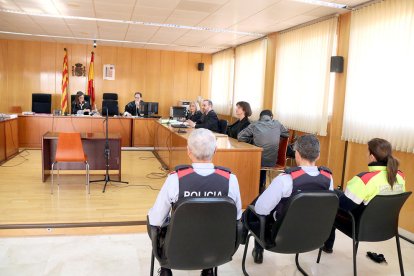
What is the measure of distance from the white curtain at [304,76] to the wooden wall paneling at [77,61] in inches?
245

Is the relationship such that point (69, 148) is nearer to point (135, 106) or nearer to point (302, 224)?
point (302, 224)

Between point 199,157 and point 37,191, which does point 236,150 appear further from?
point 37,191

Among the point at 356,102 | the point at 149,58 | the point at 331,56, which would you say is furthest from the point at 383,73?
the point at 149,58

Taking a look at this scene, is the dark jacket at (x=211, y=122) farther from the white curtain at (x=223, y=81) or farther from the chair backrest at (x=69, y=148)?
the white curtain at (x=223, y=81)

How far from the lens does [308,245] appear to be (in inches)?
90.7

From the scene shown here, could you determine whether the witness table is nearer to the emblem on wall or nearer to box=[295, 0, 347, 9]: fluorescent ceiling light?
box=[295, 0, 347, 9]: fluorescent ceiling light

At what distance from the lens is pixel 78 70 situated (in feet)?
34.7

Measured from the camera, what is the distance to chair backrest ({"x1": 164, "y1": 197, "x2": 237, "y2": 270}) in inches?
72.4

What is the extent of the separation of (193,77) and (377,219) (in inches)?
376

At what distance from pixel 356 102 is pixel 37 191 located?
4.47 m

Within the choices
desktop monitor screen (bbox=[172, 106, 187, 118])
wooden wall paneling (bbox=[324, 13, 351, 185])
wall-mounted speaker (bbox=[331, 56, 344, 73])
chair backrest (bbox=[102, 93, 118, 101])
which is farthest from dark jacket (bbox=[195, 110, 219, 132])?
chair backrest (bbox=[102, 93, 118, 101])

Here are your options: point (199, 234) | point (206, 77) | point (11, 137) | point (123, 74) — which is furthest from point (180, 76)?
point (199, 234)

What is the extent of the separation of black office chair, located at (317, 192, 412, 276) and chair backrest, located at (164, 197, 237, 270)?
1.01 m

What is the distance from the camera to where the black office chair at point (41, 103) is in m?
9.16
